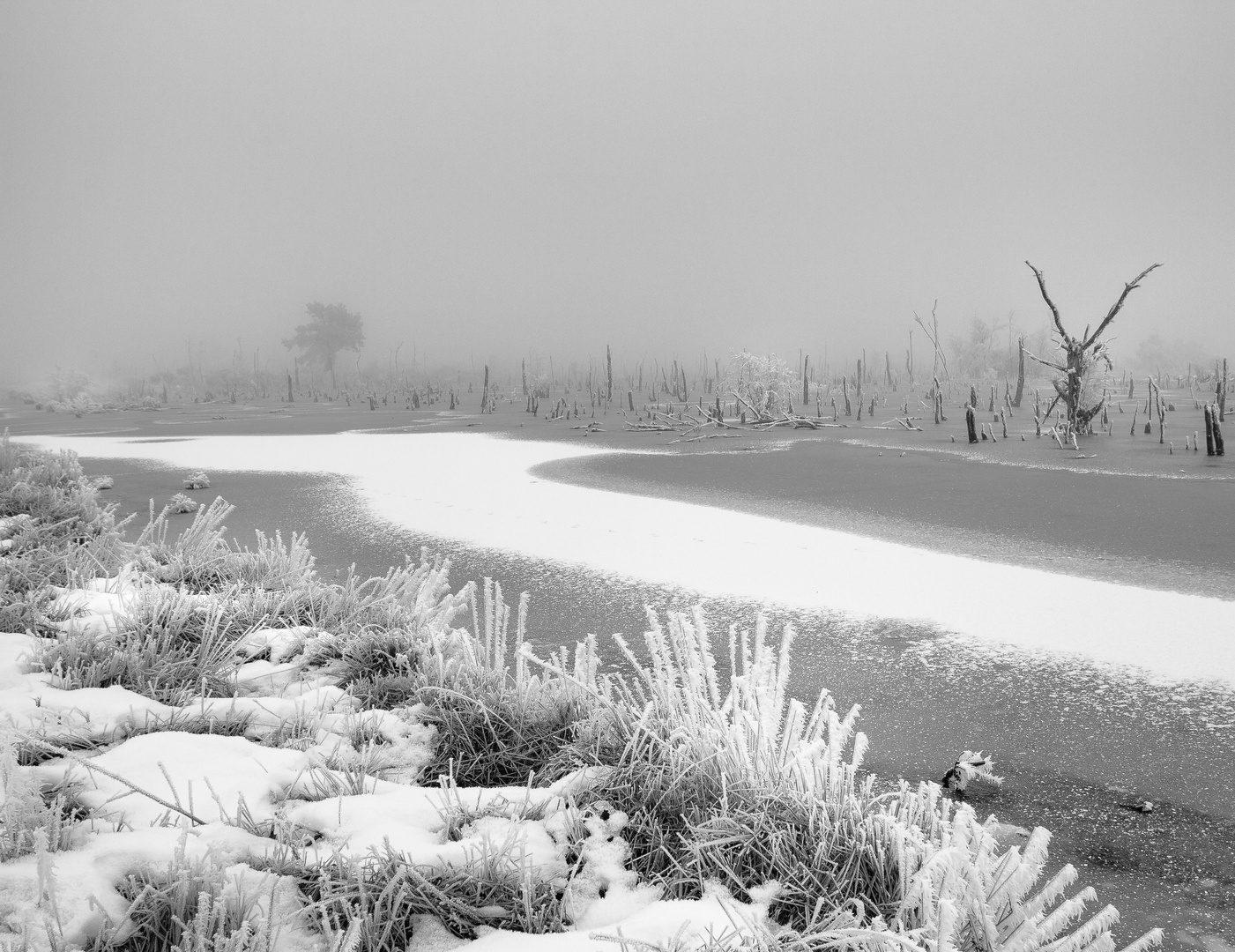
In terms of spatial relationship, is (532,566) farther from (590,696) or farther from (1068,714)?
(1068,714)

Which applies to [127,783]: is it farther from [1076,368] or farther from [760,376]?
[760,376]

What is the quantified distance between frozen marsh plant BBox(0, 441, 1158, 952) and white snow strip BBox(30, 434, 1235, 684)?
2.02m

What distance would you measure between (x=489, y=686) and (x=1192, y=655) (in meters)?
3.65

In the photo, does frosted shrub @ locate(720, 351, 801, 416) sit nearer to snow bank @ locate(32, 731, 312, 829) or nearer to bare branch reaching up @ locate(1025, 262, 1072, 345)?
bare branch reaching up @ locate(1025, 262, 1072, 345)

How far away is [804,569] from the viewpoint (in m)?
6.36

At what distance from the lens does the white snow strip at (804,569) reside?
4.62 meters

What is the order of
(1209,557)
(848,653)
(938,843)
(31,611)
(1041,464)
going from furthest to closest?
(1041,464) < (1209,557) < (848,653) < (31,611) < (938,843)

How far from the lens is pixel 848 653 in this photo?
4477mm

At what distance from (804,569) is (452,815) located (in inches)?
174

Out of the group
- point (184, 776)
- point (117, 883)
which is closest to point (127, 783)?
point (117, 883)

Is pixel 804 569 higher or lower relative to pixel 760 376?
lower

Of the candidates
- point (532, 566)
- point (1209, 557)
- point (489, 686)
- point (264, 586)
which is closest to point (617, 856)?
point (489, 686)

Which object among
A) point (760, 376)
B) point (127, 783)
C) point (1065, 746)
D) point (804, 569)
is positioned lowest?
point (1065, 746)

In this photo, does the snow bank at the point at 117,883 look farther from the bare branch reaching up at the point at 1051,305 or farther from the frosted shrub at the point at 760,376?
the frosted shrub at the point at 760,376
